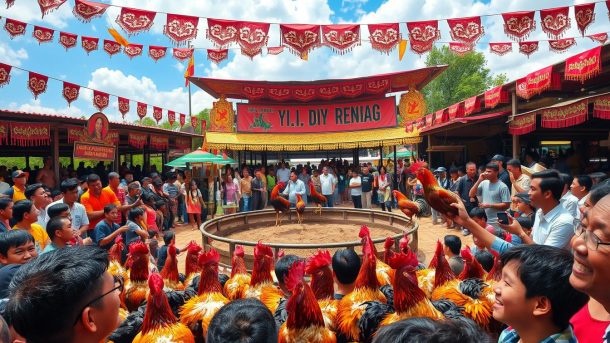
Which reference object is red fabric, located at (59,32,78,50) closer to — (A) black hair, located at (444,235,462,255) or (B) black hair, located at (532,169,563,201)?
(A) black hair, located at (444,235,462,255)

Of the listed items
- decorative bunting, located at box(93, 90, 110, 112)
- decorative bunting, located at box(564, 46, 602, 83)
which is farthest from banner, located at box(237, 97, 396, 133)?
decorative bunting, located at box(564, 46, 602, 83)

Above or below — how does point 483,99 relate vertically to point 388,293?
Answer: above

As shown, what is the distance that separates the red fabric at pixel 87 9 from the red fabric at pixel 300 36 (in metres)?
4.12

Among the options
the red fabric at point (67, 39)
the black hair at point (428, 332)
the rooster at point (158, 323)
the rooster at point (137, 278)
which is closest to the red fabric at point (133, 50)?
the red fabric at point (67, 39)

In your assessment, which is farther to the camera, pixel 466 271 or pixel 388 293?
pixel 466 271

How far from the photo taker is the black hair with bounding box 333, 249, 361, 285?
2988mm

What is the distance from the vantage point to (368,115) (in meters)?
15.3

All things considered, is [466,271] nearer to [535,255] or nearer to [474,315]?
[474,315]

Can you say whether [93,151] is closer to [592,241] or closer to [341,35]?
[341,35]

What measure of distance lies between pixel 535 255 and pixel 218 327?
1418mm

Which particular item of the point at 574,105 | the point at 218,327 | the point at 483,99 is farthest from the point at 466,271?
the point at 483,99

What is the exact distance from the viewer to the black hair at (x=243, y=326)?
1.52 metres

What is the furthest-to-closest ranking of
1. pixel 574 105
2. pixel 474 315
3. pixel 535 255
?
1. pixel 574 105
2. pixel 474 315
3. pixel 535 255

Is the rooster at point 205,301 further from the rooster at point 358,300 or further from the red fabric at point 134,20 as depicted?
the red fabric at point 134,20
